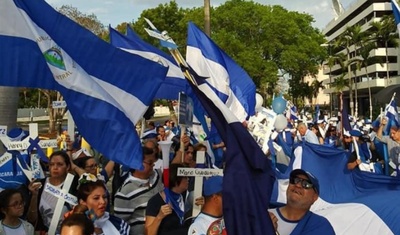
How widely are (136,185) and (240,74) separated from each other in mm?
4864

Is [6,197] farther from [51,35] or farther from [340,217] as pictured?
[340,217]

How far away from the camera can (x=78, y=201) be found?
164 inches

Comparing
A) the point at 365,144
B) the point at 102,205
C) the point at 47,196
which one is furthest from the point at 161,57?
the point at 365,144

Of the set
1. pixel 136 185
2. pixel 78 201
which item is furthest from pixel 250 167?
pixel 136 185

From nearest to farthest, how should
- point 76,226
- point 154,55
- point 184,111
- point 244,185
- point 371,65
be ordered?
point 76,226
point 244,185
point 184,111
point 154,55
point 371,65

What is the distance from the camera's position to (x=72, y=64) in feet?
16.3

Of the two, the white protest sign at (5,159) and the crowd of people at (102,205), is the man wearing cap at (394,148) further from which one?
the white protest sign at (5,159)

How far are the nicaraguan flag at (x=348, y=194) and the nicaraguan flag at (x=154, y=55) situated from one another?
7.39 feet

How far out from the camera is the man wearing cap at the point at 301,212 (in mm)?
3818

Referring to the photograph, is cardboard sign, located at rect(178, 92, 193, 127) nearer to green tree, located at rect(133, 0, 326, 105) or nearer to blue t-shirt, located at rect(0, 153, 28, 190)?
blue t-shirt, located at rect(0, 153, 28, 190)

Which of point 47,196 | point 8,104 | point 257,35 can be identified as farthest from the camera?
point 257,35

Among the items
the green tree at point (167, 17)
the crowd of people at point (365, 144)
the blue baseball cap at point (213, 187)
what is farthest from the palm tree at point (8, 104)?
the green tree at point (167, 17)

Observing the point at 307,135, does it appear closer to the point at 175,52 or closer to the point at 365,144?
the point at 365,144

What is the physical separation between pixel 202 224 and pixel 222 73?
5.34 metres
